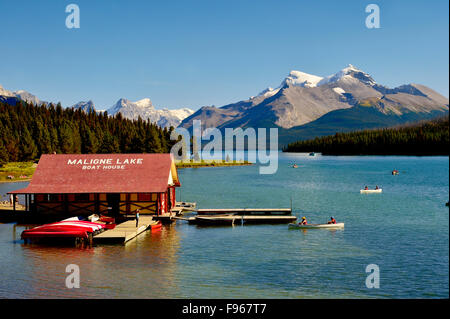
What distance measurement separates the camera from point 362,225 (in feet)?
185

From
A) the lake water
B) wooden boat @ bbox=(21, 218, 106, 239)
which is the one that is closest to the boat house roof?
the lake water

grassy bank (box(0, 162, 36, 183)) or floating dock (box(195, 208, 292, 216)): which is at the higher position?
grassy bank (box(0, 162, 36, 183))

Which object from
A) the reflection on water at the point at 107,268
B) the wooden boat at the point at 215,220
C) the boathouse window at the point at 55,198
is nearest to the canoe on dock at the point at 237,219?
the wooden boat at the point at 215,220

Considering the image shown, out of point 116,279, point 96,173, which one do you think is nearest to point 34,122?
point 96,173

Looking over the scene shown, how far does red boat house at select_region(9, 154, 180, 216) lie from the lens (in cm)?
5428

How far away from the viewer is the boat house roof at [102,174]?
54188 mm

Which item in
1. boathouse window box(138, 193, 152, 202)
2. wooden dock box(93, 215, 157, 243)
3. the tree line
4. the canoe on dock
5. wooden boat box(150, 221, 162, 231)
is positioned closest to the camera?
wooden dock box(93, 215, 157, 243)

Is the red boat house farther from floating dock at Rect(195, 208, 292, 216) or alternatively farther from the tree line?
the tree line

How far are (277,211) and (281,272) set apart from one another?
28.5m

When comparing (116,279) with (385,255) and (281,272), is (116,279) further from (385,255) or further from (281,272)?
(385,255)

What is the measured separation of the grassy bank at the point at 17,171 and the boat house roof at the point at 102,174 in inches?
2769

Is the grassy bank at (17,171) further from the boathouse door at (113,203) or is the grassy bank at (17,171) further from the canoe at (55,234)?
the canoe at (55,234)

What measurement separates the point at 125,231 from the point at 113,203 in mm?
9232

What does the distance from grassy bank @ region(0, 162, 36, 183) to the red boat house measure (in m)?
71.2
